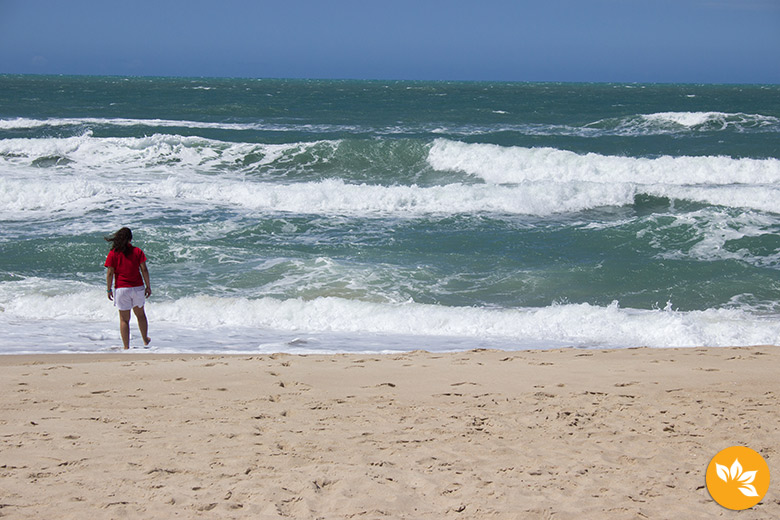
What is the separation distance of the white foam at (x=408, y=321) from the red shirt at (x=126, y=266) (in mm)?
885

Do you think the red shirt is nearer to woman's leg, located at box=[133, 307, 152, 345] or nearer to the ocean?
woman's leg, located at box=[133, 307, 152, 345]

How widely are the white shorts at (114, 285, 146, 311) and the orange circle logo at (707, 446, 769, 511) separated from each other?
18.7ft

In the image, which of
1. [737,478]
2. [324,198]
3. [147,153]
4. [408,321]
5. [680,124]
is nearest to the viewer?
[737,478]

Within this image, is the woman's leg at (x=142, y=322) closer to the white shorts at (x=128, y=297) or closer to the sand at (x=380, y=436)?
the white shorts at (x=128, y=297)

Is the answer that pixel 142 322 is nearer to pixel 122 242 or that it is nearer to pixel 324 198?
pixel 122 242

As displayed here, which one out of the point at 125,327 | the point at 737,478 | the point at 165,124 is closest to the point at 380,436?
the point at 737,478

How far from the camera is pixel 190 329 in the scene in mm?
8117

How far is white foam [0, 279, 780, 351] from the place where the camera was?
7.72 meters

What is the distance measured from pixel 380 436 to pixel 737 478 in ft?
6.84

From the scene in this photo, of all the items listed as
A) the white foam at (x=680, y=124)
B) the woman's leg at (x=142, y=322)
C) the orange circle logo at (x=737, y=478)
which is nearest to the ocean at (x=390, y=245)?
the woman's leg at (x=142, y=322)

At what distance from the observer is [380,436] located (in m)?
4.22

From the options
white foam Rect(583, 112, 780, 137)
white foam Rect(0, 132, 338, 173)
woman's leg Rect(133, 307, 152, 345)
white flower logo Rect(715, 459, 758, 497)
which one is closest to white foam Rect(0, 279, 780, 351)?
woman's leg Rect(133, 307, 152, 345)

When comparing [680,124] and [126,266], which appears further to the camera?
[680,124]

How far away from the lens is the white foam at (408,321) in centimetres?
772
